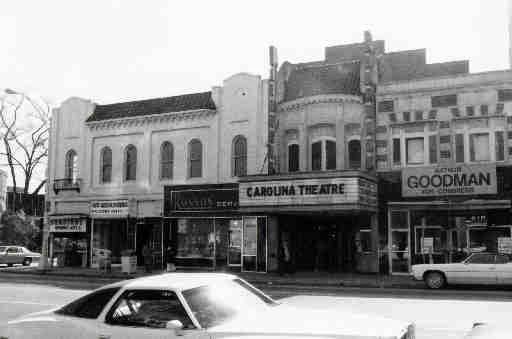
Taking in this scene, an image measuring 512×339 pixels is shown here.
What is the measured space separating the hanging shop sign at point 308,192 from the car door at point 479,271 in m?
5.38

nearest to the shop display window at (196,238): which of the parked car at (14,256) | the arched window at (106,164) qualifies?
the arched window at (106,164)

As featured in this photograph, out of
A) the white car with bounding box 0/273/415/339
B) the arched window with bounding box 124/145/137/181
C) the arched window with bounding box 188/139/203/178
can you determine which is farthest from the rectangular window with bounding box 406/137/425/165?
the white car with bounding box 0/273/415/339

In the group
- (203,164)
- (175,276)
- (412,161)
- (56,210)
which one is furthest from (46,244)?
(175,276)

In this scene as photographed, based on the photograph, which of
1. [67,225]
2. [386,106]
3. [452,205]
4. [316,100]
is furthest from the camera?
[67,225]

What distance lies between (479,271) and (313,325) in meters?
16.0

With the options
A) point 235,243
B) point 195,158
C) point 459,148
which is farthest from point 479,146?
point 195,158

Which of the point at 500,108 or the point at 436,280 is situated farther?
the point at 500,108

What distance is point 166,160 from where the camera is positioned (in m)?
32.1

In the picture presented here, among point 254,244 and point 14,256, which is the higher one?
point 254,244

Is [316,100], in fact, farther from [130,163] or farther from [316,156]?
[130,163]

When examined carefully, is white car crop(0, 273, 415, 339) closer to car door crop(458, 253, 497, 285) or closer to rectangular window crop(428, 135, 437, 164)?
car door crop(458, 253, 497, 285)

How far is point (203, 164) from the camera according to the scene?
3091cm

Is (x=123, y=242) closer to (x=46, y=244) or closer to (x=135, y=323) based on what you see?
(x=46, y=244)

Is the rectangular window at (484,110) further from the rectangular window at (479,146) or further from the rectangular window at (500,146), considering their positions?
the rectangular window at (500,146)
